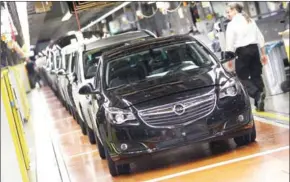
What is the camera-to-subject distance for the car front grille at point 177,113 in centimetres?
588

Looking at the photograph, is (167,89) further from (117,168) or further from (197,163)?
(117,168)

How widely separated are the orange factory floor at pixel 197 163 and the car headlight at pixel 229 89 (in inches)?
28.5

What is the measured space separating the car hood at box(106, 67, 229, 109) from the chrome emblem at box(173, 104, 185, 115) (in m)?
0.09

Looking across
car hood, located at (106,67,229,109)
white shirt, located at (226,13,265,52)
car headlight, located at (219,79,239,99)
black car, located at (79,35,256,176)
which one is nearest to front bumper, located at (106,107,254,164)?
black car, located at (79,35,256,176)

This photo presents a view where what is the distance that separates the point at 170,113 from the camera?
5.91 metres

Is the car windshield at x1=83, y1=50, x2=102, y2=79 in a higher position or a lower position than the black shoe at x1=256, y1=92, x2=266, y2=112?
higher

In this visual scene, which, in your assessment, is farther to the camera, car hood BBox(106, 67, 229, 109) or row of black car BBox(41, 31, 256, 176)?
car hood BBox(106, 67, 229, 109)

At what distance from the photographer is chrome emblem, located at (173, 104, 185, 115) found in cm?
591

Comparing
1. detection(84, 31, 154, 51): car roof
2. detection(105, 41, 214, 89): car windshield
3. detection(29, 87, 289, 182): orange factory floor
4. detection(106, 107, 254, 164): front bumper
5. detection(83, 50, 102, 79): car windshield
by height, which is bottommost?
detection(29, 87, 289, 182): orange factory floor

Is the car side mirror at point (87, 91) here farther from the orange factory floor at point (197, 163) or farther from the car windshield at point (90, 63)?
the car windshield at point (90, 63)

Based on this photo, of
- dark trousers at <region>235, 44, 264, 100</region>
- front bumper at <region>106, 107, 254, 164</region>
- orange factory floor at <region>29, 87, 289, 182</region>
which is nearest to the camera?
orange factory floor at <region>29, 87, 289, 182</region>

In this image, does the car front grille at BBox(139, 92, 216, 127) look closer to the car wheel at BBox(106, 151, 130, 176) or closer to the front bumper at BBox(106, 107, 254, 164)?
the front bumper at BBox(106, 107, 254, 164)

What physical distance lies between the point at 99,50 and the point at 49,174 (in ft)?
9.06

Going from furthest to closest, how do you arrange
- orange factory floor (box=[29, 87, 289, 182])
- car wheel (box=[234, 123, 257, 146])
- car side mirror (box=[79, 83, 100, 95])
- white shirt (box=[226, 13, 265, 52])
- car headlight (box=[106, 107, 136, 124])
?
white shirt (box=[226, 13, 265, 52]), car side mirror (box=[79, 83, 100, 95]), car wheel (box=[234, 123, 257, 146]), car headlight (box=[106, 107, 136, 124]), orange factory floor (box=[29, 87, 289, 182])
